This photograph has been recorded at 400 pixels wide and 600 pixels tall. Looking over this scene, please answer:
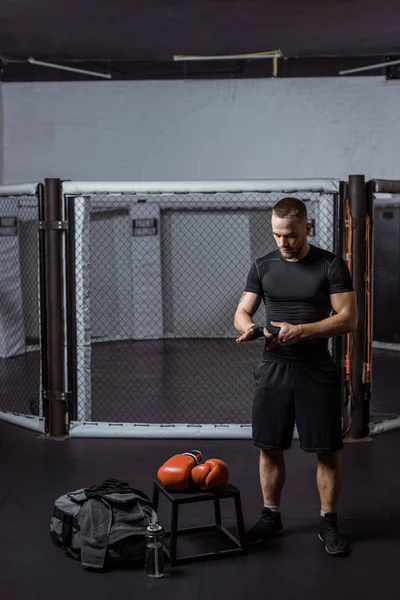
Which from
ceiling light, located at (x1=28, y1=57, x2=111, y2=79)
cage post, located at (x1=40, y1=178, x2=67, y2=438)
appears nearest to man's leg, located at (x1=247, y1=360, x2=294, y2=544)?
cage post, located at (x1=40, y1=178, x2=67, y2=438)

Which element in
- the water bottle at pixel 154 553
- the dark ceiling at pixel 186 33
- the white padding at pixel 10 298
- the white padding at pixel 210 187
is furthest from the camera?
the white padding at pixel 10 298

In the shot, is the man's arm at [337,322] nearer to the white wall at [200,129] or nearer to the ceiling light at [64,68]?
the white wall at [200,129]

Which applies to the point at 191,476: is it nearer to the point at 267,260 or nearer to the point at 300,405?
the point at 300,405

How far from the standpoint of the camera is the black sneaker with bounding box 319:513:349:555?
3.68 metres

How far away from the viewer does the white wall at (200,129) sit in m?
10.0

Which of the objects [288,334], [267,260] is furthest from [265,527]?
[267,260]

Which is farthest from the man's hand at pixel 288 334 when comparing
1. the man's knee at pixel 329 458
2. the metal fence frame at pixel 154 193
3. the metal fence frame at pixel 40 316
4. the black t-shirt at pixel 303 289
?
the metal fence frame at pixel 40 316

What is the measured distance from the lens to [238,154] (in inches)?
403

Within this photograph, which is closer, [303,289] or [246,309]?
[303,289]

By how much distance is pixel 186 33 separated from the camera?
902 centimetres

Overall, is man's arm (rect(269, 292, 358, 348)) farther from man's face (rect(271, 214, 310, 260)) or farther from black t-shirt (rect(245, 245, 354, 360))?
man's face (rect(271, 214, 310, 260))

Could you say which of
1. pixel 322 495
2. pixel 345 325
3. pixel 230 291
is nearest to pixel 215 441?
pixel 322 495

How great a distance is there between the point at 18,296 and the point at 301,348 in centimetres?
587

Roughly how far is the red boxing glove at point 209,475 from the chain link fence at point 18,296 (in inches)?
161
